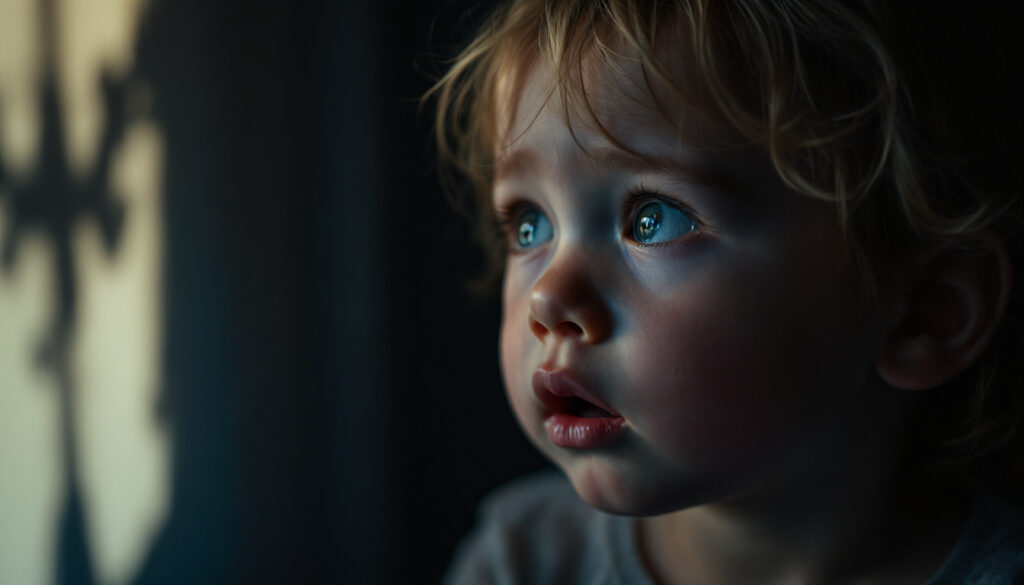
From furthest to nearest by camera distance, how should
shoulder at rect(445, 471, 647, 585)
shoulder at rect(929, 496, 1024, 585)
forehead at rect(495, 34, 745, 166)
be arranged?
shoulder at rect(445, 471, 647, 585) → shoulder at rect(929, 496, 1024, 585) → forehead at rect(495, 34, 745, 166)

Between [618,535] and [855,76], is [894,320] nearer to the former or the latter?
[855,76]

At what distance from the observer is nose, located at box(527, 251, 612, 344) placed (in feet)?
2.22

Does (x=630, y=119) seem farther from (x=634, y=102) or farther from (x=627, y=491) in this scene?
(x=627, y=491)

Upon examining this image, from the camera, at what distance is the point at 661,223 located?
689 millimetres

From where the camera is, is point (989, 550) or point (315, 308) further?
point (315, 308)

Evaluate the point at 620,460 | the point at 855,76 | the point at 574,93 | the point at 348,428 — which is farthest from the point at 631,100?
the point at 348,428

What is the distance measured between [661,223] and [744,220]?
0.20ft

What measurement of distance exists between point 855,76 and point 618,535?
49 cm

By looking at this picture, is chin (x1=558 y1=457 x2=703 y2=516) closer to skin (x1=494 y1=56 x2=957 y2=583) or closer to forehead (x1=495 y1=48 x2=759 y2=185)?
skin (x1=494 y1=56 x2=957 y2=583)

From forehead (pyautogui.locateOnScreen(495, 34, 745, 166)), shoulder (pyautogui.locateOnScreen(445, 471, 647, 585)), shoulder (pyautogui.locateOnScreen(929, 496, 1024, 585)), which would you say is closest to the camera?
forehead (pyautogui.locateOnScreen(495, 34, 745, 166))

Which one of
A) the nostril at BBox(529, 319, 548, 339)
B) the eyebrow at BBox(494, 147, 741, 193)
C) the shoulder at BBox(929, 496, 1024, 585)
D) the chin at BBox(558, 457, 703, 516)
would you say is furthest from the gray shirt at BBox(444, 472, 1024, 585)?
the eyebrow at BBox(494, 147, 741, 193)

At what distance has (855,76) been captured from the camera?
0.66 meters

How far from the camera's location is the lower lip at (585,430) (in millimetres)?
697

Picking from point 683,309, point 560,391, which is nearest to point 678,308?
point 683,309
